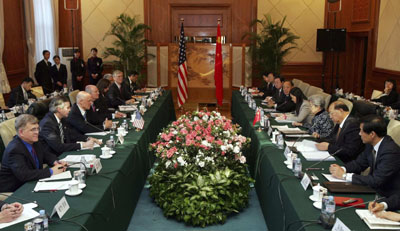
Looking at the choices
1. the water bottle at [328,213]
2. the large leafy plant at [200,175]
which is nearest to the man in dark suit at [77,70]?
the large leafy plant at [200,175]

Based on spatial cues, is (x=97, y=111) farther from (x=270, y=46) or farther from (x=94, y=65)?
(x=270, y=46)

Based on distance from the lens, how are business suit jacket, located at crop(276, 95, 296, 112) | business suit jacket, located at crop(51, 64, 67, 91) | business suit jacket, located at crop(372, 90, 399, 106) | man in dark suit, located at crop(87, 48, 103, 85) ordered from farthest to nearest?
man in dark suit, located at crop(87, 48, 103, 85)
business suit jacket, located at crop(51, 64, 67, 91)
business suit jacket, located at crop(372, 90, 399, 106)
business suit jacket, located at crop(276, 95, 296, 112)

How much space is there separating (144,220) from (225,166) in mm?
994

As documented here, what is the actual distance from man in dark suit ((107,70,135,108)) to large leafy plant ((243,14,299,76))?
4445 millimetres

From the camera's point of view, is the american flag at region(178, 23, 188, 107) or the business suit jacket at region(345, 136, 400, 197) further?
the american flag at region(178, 23, 188, 107)

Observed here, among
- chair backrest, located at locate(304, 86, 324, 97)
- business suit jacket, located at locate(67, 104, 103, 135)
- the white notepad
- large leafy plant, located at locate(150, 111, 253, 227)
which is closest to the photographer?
the white notepad

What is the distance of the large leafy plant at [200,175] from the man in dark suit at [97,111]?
Answer: 135cm

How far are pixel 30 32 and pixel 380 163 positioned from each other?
859cm

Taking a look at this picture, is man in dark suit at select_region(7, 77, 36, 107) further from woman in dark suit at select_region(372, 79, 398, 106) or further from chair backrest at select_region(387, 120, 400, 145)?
woman in dark suit at select_region(372, 79, 398, 106)

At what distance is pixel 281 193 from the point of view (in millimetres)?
3092

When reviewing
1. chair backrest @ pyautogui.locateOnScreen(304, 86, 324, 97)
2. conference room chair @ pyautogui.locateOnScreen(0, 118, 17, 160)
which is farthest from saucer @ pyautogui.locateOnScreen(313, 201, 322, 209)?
chair backrest @ pyautogui.locateOnScreen(304, 86, 324, 97)

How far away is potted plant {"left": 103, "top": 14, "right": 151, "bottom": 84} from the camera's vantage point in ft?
35.0

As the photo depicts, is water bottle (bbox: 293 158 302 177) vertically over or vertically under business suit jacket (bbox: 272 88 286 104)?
under

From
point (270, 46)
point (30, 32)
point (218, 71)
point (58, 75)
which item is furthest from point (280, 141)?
point (30, 32)
